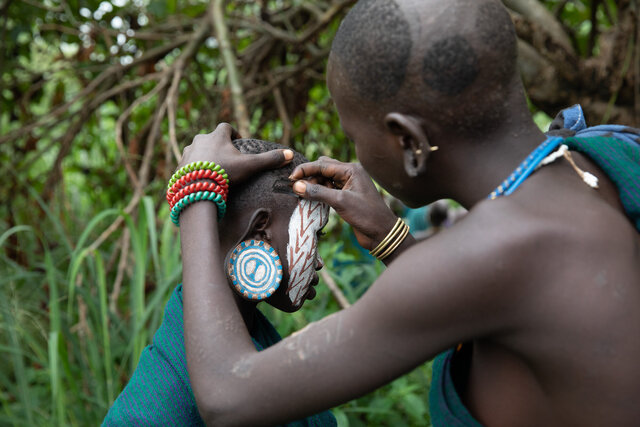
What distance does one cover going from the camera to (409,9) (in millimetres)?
1325

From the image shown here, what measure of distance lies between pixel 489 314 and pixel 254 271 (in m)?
0.69

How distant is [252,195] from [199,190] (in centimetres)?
24

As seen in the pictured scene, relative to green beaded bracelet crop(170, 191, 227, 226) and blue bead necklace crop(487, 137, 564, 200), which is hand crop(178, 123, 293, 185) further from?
blue bead necklace crop(487, 137, 564, 200)

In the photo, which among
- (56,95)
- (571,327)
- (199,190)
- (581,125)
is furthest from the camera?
(56,95)

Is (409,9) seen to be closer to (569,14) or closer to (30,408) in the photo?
(30,408)

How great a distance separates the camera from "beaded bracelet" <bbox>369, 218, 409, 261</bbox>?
1.86m

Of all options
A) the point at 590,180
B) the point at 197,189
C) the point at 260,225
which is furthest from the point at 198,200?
the point at 590,180

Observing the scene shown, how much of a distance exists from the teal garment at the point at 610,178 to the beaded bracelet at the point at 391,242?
1.34ft

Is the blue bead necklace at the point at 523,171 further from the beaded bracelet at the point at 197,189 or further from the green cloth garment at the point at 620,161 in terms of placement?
the beaded bracelet at the point at 197,189

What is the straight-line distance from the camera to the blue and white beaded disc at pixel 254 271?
1702mm

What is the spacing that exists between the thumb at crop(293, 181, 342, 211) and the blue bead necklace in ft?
1.68

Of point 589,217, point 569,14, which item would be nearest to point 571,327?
point 589,217

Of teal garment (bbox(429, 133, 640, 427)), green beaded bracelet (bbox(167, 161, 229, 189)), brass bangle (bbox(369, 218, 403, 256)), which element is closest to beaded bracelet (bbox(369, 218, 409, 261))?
brass bangle (bbox(369, 218, 403, 256))

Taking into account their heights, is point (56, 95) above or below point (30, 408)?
above
